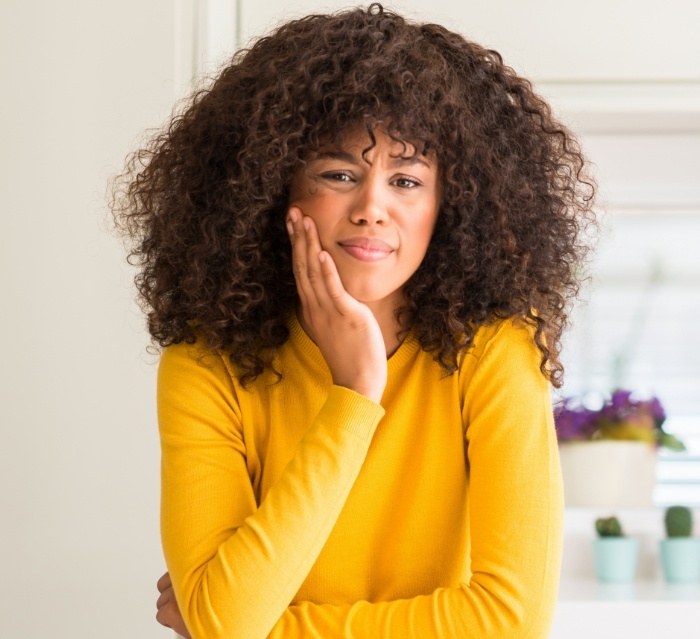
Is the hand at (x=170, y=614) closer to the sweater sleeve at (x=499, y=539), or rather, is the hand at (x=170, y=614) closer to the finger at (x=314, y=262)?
the sweater sleeve at (x=499, y=539)

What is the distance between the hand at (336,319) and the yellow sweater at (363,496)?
4 centimetres

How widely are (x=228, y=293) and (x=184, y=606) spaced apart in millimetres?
407

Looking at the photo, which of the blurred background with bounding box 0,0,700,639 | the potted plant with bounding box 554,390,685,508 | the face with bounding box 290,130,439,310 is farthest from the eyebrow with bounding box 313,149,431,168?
the potted plant with bounding box 554,390,685,508

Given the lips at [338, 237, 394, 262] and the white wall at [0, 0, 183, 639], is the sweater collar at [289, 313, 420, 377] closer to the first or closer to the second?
the lips at [338, 237, 394, 262]

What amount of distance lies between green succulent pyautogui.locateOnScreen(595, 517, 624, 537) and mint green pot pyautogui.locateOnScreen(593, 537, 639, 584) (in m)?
0.02


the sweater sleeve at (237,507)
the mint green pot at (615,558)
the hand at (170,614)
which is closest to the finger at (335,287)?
the sweater sleeve at (237,507)

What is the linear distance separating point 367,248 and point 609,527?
1.37m

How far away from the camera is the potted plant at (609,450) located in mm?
2623

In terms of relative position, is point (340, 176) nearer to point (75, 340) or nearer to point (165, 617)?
point (165, 617)

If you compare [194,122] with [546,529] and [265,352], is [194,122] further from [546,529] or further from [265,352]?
[546,529]

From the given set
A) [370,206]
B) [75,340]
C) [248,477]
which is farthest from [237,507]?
[75,340]

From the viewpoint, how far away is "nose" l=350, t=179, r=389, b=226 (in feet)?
4.51

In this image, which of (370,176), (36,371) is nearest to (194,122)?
(370,176)

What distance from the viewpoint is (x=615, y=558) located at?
2.51 m
